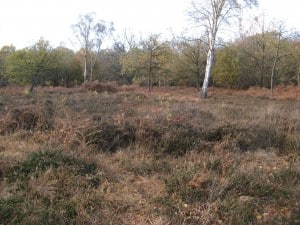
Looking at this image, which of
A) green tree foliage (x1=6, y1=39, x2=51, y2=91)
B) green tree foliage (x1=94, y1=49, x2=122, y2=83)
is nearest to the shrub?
green tree foliage (x1=6, y1=39, x2=51, y2=91)


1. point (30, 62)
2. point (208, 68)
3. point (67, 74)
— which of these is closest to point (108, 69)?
point (67, 74)

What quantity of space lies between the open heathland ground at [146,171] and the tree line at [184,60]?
16.9 metres

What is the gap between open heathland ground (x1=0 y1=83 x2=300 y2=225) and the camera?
4.80 m

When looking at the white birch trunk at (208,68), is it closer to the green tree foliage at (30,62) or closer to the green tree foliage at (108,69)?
the green tree foliage at (30,62)

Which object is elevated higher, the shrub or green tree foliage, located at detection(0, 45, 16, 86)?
green tree foliage, located at detection(0, 45, 16, 86)

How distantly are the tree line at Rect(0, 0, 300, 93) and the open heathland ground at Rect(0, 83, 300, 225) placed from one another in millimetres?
16887

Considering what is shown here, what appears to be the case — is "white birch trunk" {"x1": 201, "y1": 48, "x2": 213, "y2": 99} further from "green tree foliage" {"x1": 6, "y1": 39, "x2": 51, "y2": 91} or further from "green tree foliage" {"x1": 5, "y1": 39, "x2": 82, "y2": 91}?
"green tree foliage" {"x1": 6, "y1": 39, "x2": 51, "y2": 91}

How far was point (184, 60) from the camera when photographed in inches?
1473

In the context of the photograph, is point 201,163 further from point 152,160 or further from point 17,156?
point 17,156

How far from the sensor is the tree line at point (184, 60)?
1179 inches

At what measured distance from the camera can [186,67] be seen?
37.5 metres

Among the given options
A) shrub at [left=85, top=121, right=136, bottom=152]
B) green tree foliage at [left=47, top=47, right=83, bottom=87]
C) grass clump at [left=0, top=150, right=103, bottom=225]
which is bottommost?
grass clump at [left=0, top=150, right=103, bottom=225]

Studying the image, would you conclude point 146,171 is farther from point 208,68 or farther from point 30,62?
point 30,62

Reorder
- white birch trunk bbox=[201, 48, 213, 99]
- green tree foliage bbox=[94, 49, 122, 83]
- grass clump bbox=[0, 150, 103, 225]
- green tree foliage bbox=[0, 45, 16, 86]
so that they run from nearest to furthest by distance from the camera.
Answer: grass clump bbox=[0, 150, 103, 225] → white birch trunk bbox=[201, 48, 213, 99] → green tree foliage bbox=[0, 45, 16, 86] → green tree foliage bbox=[94, 49, 122, 83]
